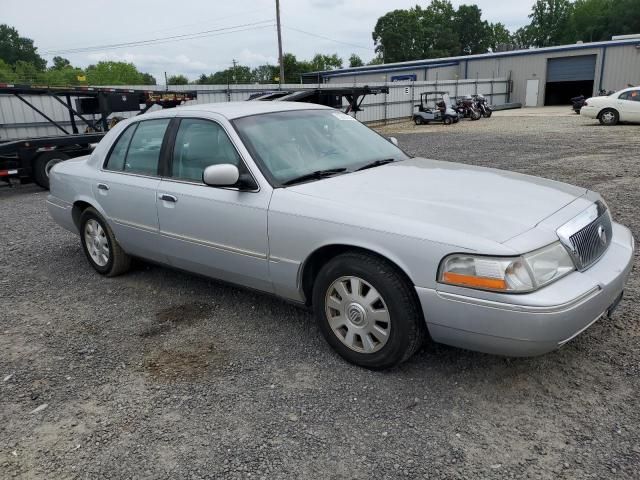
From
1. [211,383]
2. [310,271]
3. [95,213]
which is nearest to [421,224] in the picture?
[310,271]

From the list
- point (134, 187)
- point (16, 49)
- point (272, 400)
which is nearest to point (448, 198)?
point (272, 400)

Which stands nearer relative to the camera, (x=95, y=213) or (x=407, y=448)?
(x=407, y=448)

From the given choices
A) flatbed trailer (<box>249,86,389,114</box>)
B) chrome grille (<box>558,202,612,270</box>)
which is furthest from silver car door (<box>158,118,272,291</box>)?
flatbed trailer (<box>249,86,389,114</box>)

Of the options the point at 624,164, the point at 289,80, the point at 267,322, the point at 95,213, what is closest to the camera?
the point at 267,322

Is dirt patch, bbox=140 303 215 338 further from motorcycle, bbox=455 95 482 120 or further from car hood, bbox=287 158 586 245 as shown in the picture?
motorcycle, bbox=455 95 482 120

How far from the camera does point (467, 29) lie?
361ft

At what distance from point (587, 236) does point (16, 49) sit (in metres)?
127

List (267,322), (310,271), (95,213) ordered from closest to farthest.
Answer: (310,271), (267,322), (95,213)

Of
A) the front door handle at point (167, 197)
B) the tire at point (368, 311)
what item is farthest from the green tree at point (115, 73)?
the tire at point (368, 311)

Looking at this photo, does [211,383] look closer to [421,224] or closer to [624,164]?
[421,224]

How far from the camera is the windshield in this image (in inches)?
145

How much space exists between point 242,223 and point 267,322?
864mm

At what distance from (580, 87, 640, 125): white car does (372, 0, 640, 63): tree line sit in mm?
80723

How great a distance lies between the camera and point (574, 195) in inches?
136
